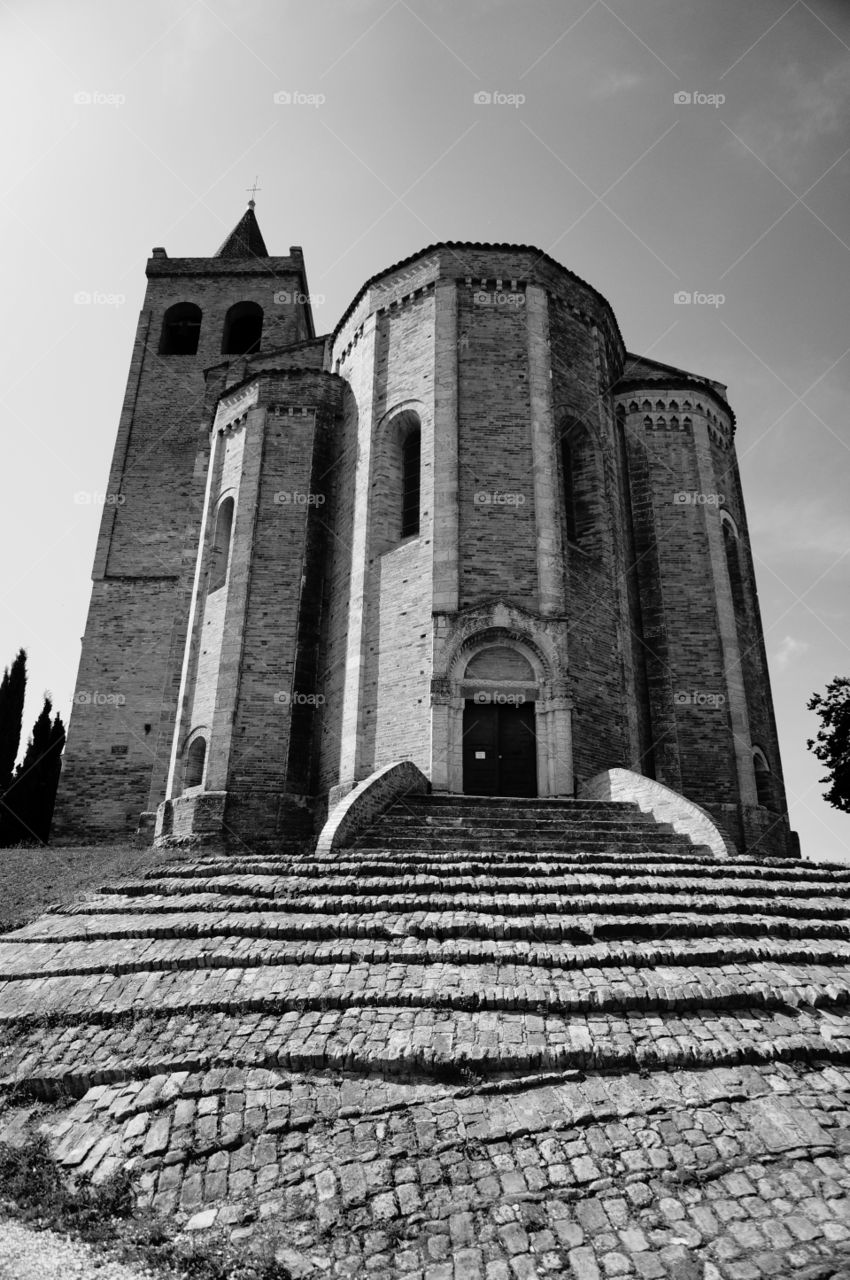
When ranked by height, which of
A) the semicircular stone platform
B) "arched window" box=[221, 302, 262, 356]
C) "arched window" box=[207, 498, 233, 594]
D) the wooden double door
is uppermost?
"arched window" box=[221, 302, 262, 356]

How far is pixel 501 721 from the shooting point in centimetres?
1477

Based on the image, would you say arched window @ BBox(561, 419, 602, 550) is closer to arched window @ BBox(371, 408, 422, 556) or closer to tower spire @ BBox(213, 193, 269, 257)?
arched window @ BBox(371, 408, 422, 556)

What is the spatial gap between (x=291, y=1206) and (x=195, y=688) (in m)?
13.9

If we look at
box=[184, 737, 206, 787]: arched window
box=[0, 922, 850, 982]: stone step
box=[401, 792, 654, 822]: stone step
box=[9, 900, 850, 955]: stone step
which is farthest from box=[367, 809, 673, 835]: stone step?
box=[184, 737, 206, 787]: arched window

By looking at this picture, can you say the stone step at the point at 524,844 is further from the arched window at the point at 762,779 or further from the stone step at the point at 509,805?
the arched window at the point at 762,779

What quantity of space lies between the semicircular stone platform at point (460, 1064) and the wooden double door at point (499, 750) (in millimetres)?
5185

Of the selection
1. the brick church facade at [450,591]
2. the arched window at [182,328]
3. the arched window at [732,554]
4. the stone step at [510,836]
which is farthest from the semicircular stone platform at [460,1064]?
the arched window at [182,328]

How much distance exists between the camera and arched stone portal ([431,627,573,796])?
14203 mm

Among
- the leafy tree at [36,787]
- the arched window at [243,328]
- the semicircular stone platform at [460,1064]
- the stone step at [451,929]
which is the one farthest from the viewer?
the arched window at [243,328]

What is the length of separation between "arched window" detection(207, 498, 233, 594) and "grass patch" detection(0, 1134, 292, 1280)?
576 inches

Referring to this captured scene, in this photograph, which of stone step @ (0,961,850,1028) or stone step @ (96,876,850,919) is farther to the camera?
stone step @ (96,876,850,919)

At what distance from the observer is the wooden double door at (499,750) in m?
14.4

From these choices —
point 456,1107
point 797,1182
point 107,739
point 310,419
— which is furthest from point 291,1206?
point 107,739

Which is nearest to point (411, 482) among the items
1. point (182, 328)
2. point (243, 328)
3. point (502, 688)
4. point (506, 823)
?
point (502, 688)
